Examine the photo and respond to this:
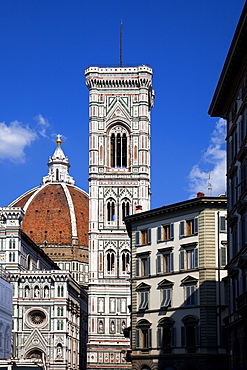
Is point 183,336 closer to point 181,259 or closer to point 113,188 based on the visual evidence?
point 181,259

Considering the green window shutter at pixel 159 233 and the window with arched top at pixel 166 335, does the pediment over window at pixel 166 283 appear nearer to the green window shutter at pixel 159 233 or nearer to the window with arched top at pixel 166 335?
the window with arched top at pixel 166 335

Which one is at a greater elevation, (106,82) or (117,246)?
(106,82)

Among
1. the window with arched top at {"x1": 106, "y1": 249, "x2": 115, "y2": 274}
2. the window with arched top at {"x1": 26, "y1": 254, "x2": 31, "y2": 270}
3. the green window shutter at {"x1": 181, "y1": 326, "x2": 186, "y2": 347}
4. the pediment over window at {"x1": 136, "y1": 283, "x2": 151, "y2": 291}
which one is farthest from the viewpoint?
the window with arched top at {"x1": 26, "y1": 254, "x2": 31, "y2": 270}

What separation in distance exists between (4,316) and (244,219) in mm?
52915

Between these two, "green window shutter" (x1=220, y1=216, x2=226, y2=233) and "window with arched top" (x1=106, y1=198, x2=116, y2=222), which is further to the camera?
"window with arched top" (x1=106, y1=198, x2=116, y2=222)

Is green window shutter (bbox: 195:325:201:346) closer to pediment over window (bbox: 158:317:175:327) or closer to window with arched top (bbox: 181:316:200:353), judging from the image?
window with arched top (bbox: 181:316:200:353)

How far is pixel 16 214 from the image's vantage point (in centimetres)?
11131

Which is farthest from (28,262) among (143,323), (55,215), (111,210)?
(55,215)

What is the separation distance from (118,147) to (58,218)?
72.8 meters

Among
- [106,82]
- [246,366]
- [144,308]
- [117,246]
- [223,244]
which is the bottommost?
[246,366]

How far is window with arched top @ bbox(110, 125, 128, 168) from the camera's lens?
376 ft

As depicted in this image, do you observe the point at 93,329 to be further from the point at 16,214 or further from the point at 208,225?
the point at 208,225

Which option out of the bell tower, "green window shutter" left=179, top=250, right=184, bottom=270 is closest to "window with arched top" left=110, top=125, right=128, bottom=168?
the bell tower

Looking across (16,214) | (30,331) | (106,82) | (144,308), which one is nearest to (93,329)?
(30,331)
